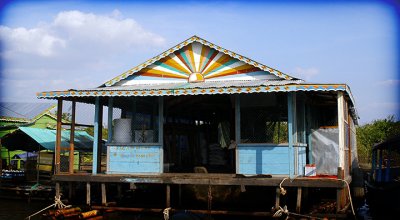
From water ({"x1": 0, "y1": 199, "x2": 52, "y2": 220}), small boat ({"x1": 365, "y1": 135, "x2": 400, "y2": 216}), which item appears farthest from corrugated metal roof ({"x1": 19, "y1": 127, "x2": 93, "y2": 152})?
small boat ({"x1": 365, "y1": 135, "x2": 400, "y2": 216})

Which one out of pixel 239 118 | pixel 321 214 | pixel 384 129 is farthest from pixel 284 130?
pixel 384 129

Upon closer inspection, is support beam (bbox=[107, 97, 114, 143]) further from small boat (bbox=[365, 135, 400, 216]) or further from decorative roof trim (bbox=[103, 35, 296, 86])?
small boat (bbox=[365, 135, 400, 216])

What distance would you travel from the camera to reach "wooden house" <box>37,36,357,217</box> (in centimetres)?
1109

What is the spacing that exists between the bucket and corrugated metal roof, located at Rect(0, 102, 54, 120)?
16.4 metres

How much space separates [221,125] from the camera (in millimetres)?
14961

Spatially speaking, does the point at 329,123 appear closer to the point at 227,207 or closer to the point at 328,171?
the point at 328,171

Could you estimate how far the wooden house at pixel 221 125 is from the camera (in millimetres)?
11086

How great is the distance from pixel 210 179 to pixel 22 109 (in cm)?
2299

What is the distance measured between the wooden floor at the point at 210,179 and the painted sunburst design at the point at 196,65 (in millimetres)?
3240

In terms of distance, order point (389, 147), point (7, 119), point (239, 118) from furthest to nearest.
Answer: point (7, 119) < point (389, 147) < point (239, 118)

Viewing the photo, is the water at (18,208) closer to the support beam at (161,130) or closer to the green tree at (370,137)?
the support beam at (161,130)

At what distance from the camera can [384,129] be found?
35562mm

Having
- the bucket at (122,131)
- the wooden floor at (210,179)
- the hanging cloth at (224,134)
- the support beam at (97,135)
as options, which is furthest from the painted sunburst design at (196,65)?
the wooden floor at (210,179)

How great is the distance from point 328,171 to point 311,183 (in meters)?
3.96
